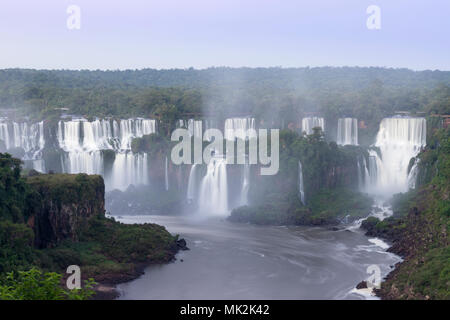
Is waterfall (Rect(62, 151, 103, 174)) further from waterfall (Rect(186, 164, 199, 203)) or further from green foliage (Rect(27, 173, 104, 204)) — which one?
green foliage (Rect(27, 173, 104, 204))

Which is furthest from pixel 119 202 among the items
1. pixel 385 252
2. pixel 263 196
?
pixel 385 252

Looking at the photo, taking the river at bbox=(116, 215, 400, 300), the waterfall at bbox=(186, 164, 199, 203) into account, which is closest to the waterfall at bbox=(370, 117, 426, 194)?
the river at bbox=(116, 215, 400, 300)

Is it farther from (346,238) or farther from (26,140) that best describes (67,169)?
→ (346,238)

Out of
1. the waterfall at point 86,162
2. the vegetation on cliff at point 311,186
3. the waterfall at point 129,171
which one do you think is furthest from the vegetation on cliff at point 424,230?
the waterfall at point 86,162

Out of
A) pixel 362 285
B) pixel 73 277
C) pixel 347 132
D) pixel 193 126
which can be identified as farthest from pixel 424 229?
pixel 193 126

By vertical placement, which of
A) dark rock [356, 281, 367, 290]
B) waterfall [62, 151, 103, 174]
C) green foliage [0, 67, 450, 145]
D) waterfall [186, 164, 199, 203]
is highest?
green foliage [0, 67, 450, 145]

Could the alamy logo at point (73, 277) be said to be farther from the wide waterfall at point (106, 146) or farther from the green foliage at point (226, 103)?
the green foliage at point (226, 103)
